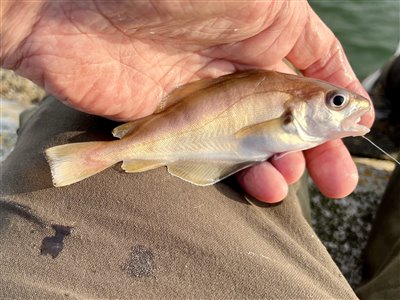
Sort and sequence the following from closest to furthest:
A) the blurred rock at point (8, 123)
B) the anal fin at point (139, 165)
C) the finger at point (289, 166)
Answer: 1. the anal fin at point (139, 165)
2. the finger at point (289, 166)
3. the blurred rock at point (8, 123)

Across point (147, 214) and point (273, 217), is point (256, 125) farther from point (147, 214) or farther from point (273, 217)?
point (147, 214)

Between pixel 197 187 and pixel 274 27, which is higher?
pixel 274 27

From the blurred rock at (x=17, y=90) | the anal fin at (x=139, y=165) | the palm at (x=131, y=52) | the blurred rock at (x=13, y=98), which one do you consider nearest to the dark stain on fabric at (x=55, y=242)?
the anal fin at (x=139, y=165)

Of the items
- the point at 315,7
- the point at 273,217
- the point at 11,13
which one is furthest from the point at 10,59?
the point at 315,7

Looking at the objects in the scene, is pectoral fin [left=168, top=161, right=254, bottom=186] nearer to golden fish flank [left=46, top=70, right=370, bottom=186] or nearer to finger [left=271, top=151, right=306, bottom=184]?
golden fish flank [left=46, top=70, right=370, bottom=186]

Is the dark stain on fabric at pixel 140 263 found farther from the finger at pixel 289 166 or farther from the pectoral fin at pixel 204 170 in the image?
the finger at pixel 289 166

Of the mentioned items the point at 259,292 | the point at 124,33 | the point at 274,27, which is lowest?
the point at 259,292
